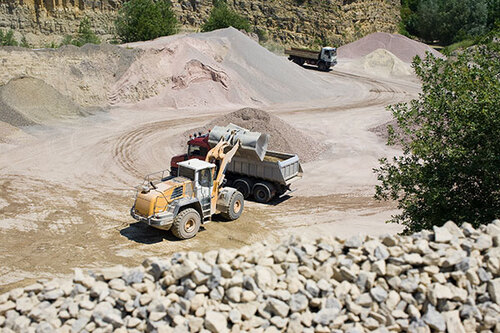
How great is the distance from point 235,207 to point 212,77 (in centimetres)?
2069

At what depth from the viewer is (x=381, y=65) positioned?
51.0 metres

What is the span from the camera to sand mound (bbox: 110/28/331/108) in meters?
34.1

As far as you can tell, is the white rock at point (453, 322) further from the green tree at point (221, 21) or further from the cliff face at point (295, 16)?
the cliff face at point (295, 16)

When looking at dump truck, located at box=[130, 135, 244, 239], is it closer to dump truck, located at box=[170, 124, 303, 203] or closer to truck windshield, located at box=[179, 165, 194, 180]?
truck windshield, located at box=[179, 165, 194, 180]

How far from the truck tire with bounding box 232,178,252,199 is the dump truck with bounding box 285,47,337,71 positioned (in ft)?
104

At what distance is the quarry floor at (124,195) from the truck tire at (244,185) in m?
0.38

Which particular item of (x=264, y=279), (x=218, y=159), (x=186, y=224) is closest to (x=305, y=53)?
(x=218, y=159)

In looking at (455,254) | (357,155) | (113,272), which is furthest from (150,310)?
(357,155)

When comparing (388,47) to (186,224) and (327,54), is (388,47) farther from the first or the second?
(186,224)

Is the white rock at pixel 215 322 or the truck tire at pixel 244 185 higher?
the white rock at pixel 215 322

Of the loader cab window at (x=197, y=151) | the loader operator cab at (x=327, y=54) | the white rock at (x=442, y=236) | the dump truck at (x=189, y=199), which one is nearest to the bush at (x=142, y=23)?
the loader operator cab at (x=327, y=54)

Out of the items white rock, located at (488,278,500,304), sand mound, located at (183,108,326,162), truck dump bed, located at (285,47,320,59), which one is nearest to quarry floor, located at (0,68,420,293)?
sand mound, located at (183,108,326,162)

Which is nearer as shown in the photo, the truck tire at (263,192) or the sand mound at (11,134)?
the truck tire at (263,192)

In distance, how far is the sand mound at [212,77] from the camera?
3409 cm
